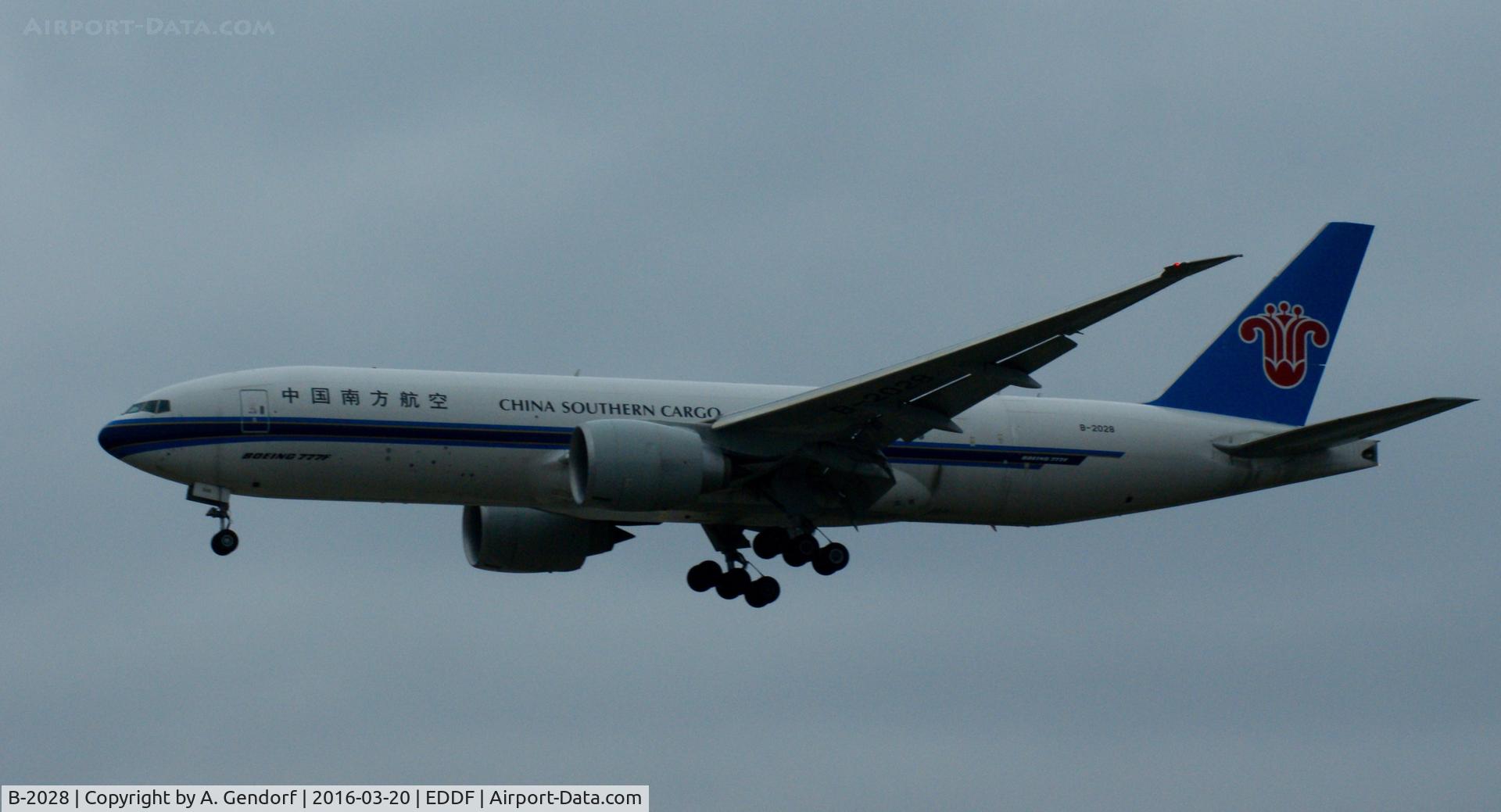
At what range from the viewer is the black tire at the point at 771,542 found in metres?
39.1

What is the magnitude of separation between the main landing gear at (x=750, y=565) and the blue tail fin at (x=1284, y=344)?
799 cm

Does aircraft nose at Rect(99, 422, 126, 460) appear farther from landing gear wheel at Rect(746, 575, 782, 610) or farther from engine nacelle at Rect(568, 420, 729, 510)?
landing gear wheel at Rect(746, 575, 782, 610)

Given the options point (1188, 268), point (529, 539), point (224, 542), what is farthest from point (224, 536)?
point (1188, 268)

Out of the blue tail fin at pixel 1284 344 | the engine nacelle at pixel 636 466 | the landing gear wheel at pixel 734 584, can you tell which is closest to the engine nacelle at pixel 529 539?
the landing gear wheel at pixel 734 584

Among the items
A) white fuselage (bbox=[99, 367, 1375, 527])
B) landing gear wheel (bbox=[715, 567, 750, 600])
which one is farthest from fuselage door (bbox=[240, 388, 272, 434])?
landing gear wheel (bbox=[715, 567, 750, 600])

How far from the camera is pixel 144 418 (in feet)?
116

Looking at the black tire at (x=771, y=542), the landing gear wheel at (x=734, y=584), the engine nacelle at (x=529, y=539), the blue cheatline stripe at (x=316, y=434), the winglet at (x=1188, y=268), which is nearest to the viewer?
the winglet at (x=1188, y=268)

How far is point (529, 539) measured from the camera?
1601 inches

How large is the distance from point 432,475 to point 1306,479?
56.4ft

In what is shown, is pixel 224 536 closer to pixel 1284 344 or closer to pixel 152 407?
pixel 152 407

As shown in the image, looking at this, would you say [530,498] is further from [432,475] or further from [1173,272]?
[1173,272]

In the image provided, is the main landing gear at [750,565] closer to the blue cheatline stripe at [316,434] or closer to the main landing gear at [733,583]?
the main landing gear at [733,583]

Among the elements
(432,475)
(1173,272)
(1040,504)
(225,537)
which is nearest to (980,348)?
(1173,272)

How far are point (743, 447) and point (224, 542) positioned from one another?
9154 mm
